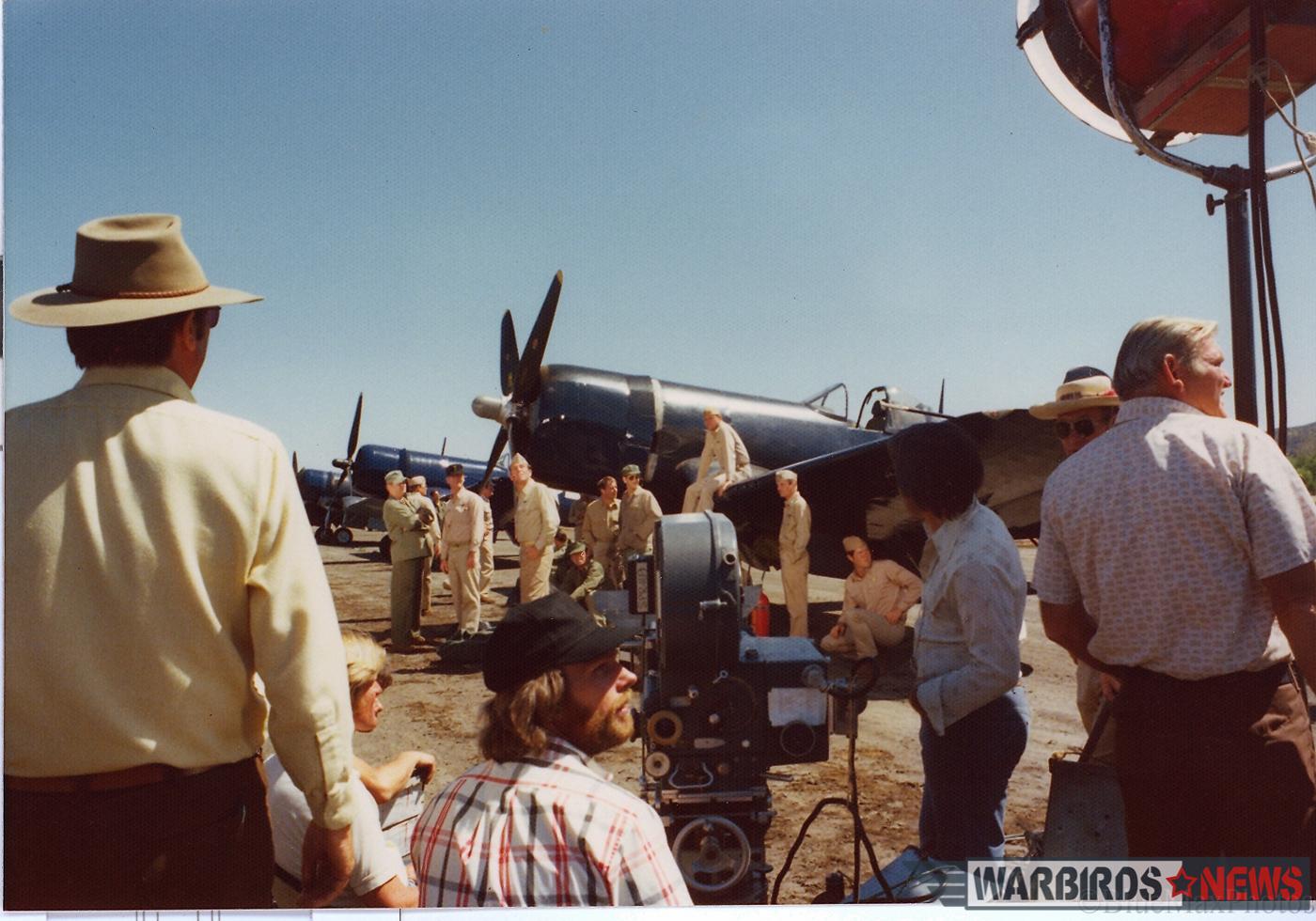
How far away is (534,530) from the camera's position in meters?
7.07

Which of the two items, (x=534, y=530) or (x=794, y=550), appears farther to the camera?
(x=534, y=530)

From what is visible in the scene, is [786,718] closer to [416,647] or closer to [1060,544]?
[1060,544]

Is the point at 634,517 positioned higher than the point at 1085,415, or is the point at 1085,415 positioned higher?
the point at 1085,415

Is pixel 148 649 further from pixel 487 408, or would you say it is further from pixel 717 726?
pixel 487 408

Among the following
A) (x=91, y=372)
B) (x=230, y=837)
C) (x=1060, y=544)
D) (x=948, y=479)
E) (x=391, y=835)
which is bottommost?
(x=391, y=835)

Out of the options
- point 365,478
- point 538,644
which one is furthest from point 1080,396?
point 365,478

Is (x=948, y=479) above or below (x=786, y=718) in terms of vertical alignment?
above

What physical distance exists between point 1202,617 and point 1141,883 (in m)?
0.68

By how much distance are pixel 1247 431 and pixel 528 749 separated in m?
1.43

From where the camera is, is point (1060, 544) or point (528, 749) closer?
point (528, 749)

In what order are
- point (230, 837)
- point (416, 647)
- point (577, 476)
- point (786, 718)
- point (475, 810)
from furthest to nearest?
point (577, 476) < point (416, 647) < point (786, 718) < point (230, 837) < point (475, 810)

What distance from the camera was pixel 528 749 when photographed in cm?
117

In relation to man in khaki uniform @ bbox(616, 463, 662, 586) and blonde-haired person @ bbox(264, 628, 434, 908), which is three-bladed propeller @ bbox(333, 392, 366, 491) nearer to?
man in khaki uniform @ bbox(616, 463, 662, 586)

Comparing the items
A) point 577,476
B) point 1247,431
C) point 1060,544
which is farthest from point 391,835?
point 577,476
